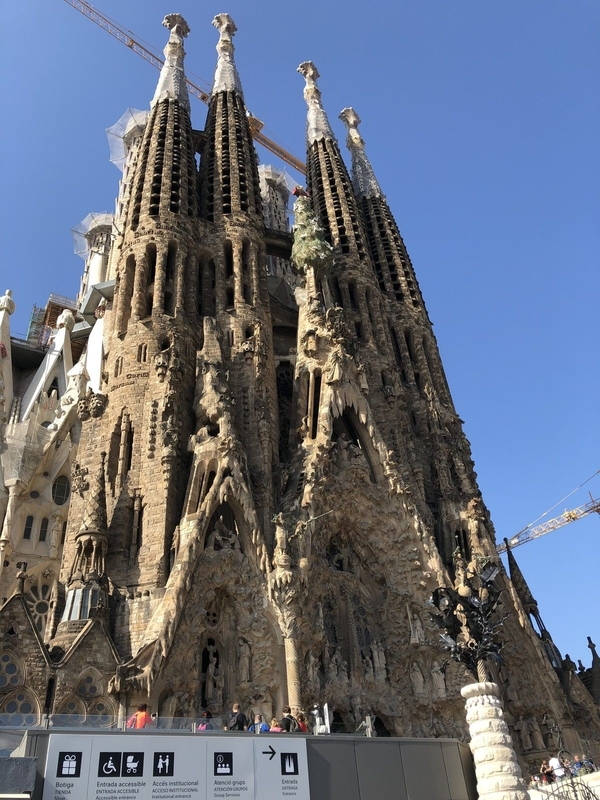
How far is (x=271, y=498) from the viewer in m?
23.1

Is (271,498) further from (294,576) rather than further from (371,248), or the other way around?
(371,248)

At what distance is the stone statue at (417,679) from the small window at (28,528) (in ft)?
47.1

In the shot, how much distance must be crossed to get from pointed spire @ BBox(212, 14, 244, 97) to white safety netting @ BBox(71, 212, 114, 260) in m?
13.9

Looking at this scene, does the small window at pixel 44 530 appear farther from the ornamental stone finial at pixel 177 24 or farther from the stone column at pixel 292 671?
the ornamental stone finial at pixel 177 24

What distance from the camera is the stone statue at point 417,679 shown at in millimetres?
22047

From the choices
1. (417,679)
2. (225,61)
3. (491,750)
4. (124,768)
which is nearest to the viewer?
(124,768)

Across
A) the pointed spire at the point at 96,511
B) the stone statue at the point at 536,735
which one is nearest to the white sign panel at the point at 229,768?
the pointed spire at the point at 96,511

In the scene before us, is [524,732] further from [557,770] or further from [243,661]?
[243,661]

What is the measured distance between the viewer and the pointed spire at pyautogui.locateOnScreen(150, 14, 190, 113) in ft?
119

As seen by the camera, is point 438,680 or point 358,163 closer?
point 438,680

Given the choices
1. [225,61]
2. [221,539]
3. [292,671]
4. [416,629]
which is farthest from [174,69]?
[292,671]

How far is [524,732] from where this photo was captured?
2322cm

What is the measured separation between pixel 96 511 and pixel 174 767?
10874 millimetres

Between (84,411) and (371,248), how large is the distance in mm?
22384
